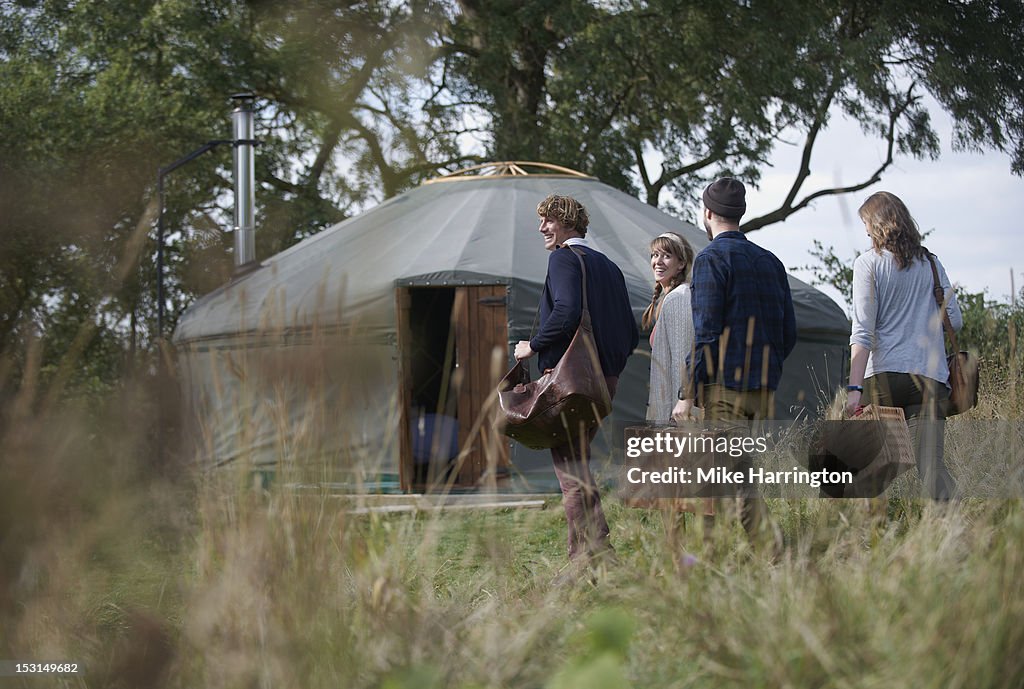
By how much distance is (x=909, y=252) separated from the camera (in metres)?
2.89

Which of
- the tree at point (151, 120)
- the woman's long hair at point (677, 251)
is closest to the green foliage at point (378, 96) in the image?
the tree at point (151, 120)

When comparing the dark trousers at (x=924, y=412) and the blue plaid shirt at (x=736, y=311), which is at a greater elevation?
the blue plaid shirt at (x=736, y=311)

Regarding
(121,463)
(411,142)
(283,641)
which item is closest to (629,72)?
(411,142)

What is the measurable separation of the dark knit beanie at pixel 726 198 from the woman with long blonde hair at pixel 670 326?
44cm

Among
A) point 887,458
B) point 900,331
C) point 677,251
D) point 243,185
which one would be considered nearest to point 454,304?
point 243,185

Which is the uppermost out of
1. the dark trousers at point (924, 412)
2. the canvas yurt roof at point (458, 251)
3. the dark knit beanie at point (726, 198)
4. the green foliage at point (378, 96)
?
the green foliage at point (378, 96)

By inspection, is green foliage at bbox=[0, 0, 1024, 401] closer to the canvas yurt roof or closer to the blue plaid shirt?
the canvas yurt roof

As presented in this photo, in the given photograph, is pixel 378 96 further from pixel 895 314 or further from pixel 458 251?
pixel 895 314

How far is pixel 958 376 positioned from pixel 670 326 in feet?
2.65

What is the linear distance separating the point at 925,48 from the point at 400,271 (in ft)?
25.3

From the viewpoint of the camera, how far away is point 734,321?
108 inches

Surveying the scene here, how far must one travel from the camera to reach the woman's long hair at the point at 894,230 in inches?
114

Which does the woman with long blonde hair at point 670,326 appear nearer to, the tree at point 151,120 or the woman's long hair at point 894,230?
the woman's long hair at point 894,230

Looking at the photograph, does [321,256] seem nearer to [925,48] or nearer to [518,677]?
[518,677]
